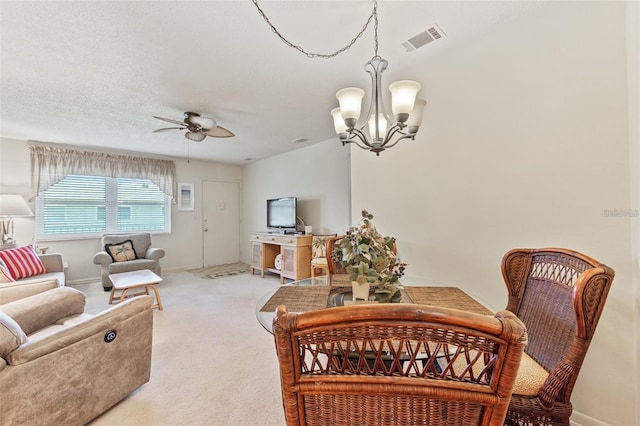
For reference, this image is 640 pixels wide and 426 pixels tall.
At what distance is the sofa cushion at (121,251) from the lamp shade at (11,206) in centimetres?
108

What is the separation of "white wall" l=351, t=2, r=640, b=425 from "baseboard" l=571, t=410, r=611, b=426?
1 centimetres

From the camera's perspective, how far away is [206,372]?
1.99 m

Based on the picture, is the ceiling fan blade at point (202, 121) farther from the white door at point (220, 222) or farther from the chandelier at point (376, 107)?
the white door at point (220, 222)

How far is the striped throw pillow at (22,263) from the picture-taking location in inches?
120

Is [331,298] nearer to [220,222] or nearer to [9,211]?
[9,211]

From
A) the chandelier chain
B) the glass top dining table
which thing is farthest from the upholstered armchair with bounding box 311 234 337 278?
the chandelier chain

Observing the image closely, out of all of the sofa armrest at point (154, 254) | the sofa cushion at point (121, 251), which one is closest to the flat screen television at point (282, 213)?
the sofa armrest at point (154, 254)

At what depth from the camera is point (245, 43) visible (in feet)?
6.28

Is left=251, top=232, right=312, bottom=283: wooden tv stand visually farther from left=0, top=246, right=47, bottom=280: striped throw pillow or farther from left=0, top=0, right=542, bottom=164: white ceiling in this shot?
left=0, top=246, right=47, bottom=280: striped throw pillow

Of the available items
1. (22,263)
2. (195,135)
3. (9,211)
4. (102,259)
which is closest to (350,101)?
(195,135)

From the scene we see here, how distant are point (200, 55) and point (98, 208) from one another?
4.36m

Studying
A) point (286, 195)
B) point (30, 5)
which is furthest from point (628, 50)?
point (286, 195)

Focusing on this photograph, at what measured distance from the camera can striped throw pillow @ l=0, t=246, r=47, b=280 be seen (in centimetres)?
305

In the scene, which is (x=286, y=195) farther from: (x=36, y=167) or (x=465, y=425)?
(x=465, y=425)
